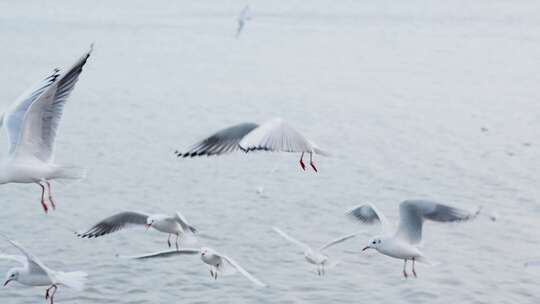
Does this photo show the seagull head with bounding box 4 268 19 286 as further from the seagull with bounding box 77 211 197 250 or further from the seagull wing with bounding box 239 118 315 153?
the seagull wing with bounding box 239 118 315 153

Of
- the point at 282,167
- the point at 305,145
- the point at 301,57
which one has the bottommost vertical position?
the point at 305,145

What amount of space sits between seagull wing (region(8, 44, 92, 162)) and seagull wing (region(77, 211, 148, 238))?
3.25m

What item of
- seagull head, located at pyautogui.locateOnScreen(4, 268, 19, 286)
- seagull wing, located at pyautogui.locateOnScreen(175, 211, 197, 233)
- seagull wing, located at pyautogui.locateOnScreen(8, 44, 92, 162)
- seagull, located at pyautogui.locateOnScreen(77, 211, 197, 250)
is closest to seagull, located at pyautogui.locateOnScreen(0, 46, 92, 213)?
seagull wing, located at pyautogui.locateOnScreen(8, 44, 92, 162)

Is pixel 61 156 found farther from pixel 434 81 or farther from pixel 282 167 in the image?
pixel 434 81

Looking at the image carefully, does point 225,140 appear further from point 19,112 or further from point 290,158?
point 290,158

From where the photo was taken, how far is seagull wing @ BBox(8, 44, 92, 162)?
10.6 m

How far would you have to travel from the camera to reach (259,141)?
10.1 meters

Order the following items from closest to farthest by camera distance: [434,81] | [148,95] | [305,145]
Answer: [305,145]
[148,95]
[434,81]

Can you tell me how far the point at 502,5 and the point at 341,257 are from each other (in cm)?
6775

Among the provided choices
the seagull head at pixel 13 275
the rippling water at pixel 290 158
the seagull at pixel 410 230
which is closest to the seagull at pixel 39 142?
the seagull head at pixel 13 275

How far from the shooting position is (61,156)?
26.2 m

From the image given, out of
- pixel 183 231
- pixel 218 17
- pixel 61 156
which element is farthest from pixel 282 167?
pixel 218 17

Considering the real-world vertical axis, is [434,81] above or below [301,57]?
below

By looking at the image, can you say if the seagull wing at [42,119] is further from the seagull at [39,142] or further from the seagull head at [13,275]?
the seagull head at [13,275]
